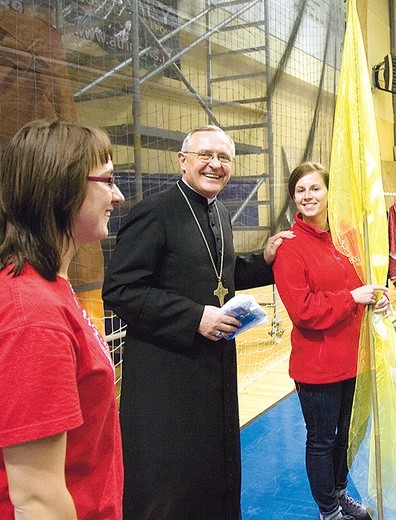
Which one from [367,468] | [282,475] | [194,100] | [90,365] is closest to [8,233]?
[90,365]

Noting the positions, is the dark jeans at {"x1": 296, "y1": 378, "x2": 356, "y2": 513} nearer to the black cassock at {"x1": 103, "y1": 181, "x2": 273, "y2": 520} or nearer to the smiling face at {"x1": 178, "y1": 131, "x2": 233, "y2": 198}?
the black cassock at {"x1": 103, "y1": 181, "x2": 273, "y2": 520}

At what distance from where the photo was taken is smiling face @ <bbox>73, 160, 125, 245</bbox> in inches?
37.8

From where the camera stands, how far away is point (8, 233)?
0.92 meters

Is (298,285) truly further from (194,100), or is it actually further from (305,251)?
(194,100)

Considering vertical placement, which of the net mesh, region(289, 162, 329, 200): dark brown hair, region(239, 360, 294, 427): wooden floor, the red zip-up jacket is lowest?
region(239, 360, 294, 427): wooden floor

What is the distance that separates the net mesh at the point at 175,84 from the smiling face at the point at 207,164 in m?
0.57

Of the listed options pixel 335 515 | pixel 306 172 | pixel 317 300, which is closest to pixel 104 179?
pixel 317 300

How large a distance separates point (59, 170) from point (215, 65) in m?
2.28

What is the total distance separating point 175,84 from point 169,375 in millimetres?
1502

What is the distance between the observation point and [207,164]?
1.83 meters

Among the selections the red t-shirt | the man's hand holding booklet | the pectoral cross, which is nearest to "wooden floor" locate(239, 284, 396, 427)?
the pectoral cross

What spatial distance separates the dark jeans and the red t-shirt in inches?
50.2

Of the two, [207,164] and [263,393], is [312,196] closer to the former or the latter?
[207,164]

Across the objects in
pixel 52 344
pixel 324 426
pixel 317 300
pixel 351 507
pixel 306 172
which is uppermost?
pixel 306 172
